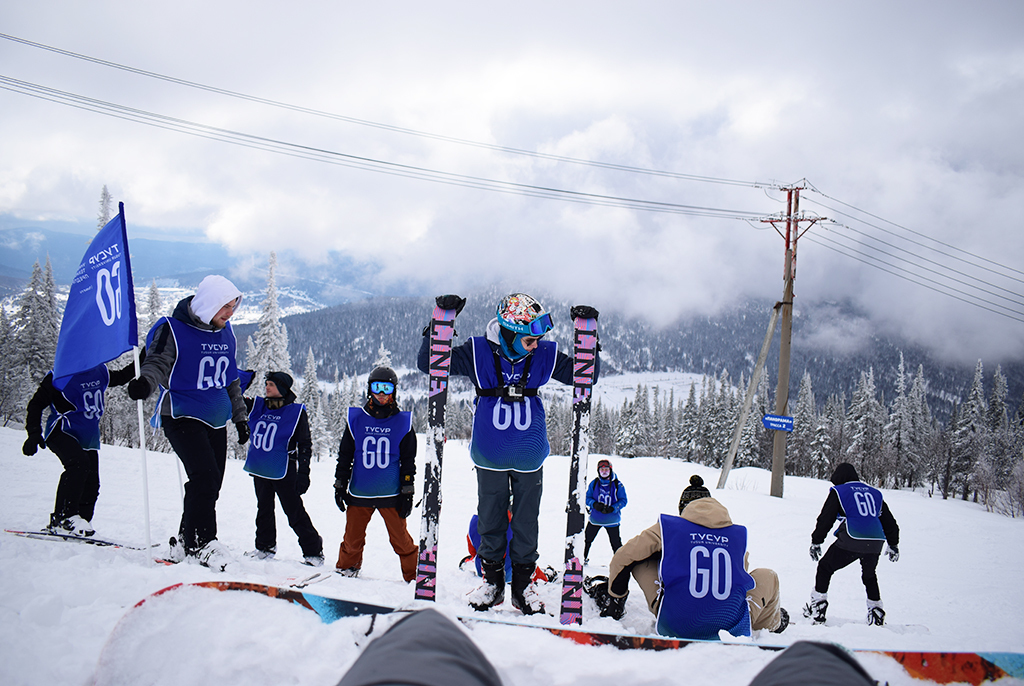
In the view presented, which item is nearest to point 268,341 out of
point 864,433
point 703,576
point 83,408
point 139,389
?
point 83,408

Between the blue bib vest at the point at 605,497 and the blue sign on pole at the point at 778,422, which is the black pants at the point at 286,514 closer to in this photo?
the blue bib vest at the point at 605,497

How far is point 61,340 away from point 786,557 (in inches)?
441

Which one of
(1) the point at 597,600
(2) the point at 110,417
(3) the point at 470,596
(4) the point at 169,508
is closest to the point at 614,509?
(1) the point at 597,600

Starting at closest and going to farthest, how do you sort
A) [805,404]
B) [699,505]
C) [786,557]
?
1. [699,505]
2. [786,557]
3. [805,404]

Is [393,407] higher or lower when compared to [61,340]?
lower

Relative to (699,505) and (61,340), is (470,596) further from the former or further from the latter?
(61,340)

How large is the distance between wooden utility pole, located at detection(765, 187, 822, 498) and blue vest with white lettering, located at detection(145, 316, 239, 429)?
50.1 ft

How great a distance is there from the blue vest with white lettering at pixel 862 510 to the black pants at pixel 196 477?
675cm

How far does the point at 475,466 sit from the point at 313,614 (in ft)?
6.18

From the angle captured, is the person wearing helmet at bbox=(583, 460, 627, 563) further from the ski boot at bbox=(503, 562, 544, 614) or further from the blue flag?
the blue flag

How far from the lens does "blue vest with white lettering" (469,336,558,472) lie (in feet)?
12.9

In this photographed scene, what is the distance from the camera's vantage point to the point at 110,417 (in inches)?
1281

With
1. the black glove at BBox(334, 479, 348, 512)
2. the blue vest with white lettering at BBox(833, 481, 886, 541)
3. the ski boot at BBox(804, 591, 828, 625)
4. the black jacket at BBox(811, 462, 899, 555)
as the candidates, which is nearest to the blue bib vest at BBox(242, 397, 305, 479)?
the black glove at BBox(334, 479, 348, 512)

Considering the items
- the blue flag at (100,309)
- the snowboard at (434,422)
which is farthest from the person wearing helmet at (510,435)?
the blue flag at (100,309)
